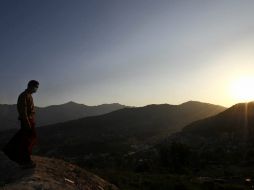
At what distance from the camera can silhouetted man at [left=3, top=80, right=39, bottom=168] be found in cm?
1084

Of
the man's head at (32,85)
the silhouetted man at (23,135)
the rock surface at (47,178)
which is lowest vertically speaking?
the rock surface at (47,178)

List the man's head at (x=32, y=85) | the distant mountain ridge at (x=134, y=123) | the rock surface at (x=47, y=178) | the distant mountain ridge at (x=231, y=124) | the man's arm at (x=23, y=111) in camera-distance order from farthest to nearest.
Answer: the distant mountain ridge at (x=134, y=123), the distant mountain ridge at (x=231, y=124), the man's head at (x=32, y=85), the man's arm at (x=23, y=111), the rock surface at (x=47, y=178)

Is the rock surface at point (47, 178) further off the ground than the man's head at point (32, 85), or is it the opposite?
the man's head at point (32, 85)

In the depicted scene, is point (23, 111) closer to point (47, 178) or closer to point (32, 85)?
point (32, 85)

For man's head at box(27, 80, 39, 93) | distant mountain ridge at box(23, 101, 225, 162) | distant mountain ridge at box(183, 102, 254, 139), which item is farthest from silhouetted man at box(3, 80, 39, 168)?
distant mountain ridge at box(23, 101, 225, 162)

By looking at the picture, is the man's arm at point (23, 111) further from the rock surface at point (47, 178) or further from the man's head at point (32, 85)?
the rock surface at point (47, 178)

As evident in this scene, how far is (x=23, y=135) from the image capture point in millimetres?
10906

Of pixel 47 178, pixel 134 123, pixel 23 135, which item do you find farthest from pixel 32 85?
pixel 134 123

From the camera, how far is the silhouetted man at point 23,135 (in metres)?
10.8

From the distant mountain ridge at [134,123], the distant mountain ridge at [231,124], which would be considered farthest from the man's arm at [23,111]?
the distant mountain ridge at [134,123]

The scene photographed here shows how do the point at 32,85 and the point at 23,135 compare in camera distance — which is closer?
the point at 23,135

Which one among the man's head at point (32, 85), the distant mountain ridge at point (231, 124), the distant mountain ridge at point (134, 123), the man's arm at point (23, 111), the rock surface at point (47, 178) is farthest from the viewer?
the distant mountain ridge at point (134, 123)

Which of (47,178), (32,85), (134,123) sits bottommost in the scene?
(47,178)

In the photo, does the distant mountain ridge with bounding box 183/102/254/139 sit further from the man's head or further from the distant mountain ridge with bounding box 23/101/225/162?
the man's head
